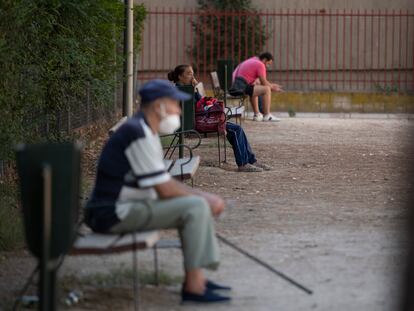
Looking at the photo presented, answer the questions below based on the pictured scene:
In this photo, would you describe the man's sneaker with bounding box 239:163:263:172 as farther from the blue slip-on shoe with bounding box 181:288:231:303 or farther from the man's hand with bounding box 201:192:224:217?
the blue slip-on shoe with bounding box 181:288:231:303

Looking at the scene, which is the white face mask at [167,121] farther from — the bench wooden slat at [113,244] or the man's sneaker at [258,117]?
the man's sneaker at [258,117]

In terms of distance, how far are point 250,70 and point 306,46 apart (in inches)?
180

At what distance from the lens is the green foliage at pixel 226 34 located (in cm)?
2460

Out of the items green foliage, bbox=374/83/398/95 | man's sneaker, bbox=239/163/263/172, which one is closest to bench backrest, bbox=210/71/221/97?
man's sneaker, bbox=239/163/263/172

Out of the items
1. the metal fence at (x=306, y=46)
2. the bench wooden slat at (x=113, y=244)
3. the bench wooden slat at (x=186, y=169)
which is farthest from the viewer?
the metal fence at (x=306, y=46)

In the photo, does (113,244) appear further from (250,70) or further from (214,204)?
(250,70)

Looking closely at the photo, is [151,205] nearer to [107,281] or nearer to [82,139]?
[107,281]

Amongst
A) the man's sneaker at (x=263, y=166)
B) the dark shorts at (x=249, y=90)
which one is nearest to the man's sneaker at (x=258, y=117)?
the dark shorts at (x=249, y=90)

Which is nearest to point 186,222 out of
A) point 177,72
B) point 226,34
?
point 177,72

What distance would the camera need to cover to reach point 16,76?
9.29 m

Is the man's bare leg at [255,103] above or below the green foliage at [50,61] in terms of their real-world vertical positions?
below

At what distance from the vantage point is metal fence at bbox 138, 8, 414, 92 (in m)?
24.9

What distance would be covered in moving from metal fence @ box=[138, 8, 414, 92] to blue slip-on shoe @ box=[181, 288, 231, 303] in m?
17.9

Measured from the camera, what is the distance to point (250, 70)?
21312mm
